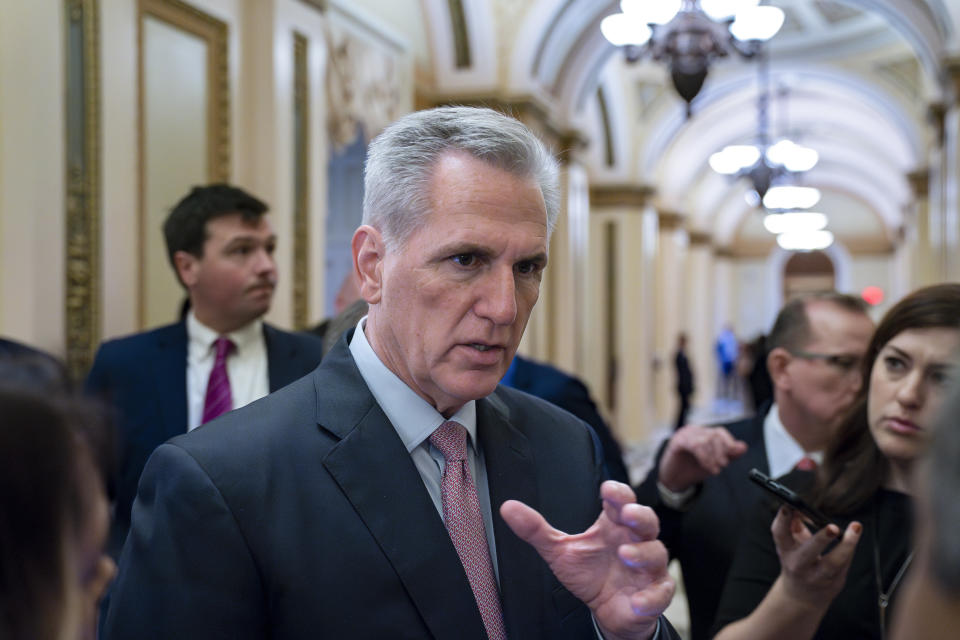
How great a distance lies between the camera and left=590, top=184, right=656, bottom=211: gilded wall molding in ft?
53.0

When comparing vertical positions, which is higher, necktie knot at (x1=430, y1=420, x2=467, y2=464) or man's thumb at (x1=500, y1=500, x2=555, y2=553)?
necktie knot at (x1=430, y1=420, x2=467, y2=464)

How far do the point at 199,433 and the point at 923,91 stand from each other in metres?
15.8

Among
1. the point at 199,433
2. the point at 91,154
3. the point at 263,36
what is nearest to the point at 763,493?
the point at 199,433

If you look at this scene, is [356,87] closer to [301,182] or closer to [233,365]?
[301,182]

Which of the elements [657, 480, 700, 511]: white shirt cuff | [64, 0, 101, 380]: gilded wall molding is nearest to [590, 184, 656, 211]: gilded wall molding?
[64, 0, 101, 380]: gilded wall molding

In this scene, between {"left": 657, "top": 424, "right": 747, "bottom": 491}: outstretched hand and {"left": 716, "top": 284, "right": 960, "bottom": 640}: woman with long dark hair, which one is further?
{"left": 657, "top": 424, "right": 747, "bottom": 491}: outstretched hand

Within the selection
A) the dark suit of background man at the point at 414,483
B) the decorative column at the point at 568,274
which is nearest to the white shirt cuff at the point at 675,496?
the dark suit of background man at the point at 414,483

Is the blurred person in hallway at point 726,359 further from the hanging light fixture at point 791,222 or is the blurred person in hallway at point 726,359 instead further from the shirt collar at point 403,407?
the shirt collar at point 403,407

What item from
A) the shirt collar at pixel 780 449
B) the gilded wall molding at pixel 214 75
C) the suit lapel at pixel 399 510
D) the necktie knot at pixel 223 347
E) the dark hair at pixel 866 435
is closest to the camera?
the suit lapel at pixel 399 510

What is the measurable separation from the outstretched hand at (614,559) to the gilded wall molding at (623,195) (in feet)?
49.2

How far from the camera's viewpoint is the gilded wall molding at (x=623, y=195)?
53.0 ft

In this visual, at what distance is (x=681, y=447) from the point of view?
267 cm

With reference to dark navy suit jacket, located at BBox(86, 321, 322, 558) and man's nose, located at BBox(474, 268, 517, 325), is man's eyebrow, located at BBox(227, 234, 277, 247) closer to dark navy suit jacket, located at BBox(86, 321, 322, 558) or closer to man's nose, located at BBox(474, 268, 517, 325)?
dark navy suit jacket, located at BBox(86, 321, 322, 558)

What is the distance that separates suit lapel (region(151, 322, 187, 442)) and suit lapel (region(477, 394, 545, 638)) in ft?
5.80
